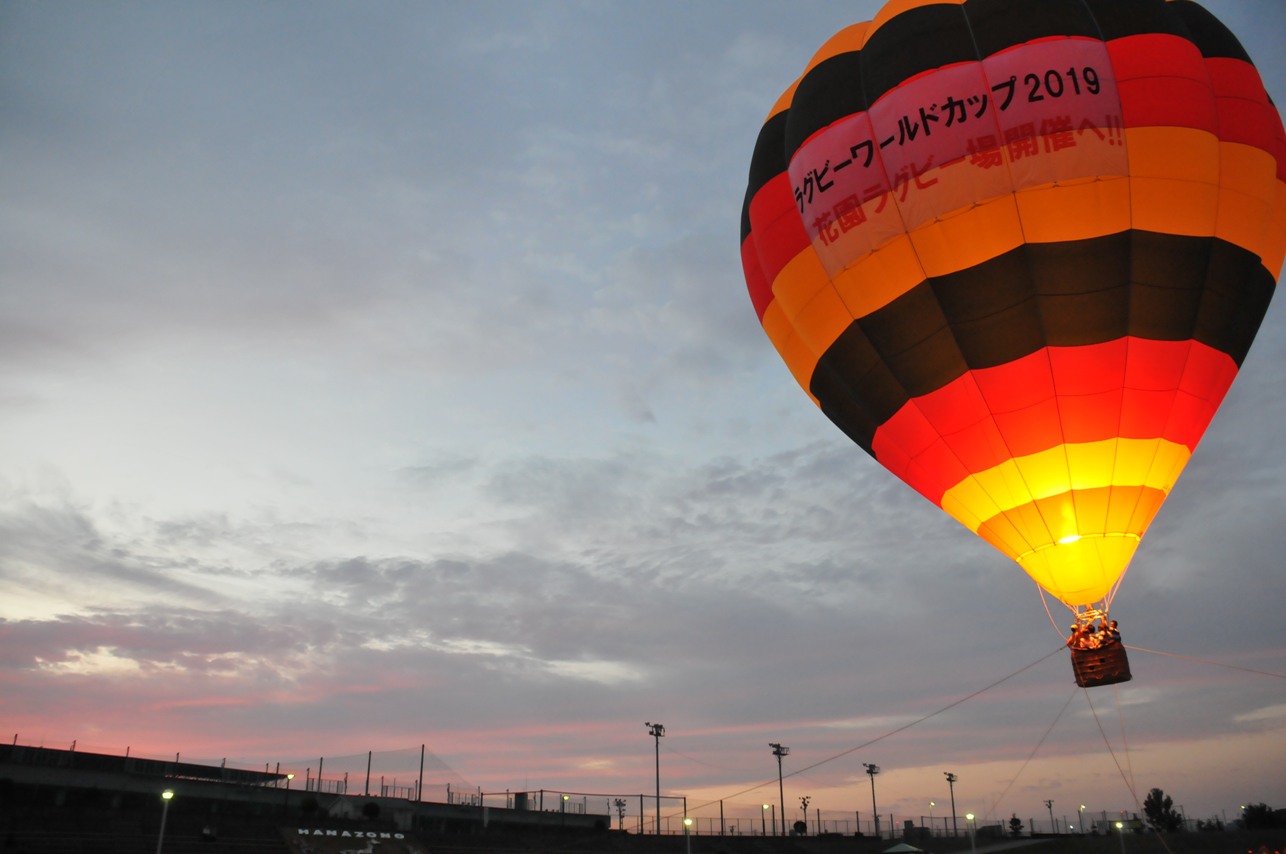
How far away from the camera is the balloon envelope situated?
41.8ft

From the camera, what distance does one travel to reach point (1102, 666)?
1250cm

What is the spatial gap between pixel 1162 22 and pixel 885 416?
6.90 m

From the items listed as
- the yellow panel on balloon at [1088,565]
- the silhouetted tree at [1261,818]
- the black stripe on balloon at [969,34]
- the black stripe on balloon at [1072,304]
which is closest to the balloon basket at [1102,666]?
the yellow panel on balloon at [1088,565]

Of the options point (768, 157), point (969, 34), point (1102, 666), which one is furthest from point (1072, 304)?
point (768, 157)

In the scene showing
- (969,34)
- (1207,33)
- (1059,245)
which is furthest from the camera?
(1207,33)

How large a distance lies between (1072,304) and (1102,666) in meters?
4.96

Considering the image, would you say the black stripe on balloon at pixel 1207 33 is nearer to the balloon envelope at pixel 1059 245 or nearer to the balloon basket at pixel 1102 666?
the balloon envelope at pixel 1059 245

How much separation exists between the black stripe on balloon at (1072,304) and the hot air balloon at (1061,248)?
3 centimetres

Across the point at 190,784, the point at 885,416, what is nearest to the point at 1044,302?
the point at 885,416

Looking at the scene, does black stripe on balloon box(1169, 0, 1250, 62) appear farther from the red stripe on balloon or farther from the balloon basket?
the balloon basket

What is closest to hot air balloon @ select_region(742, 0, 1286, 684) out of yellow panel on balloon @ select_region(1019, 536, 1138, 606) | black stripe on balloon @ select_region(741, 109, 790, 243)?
yellow panel on balloon @ select_region(1019, 536, 1138, 606)

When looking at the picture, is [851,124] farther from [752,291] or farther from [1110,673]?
[1110,673]

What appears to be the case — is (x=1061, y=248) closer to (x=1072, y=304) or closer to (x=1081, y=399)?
(x=1072, y=304)

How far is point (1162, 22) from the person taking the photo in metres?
13.5
